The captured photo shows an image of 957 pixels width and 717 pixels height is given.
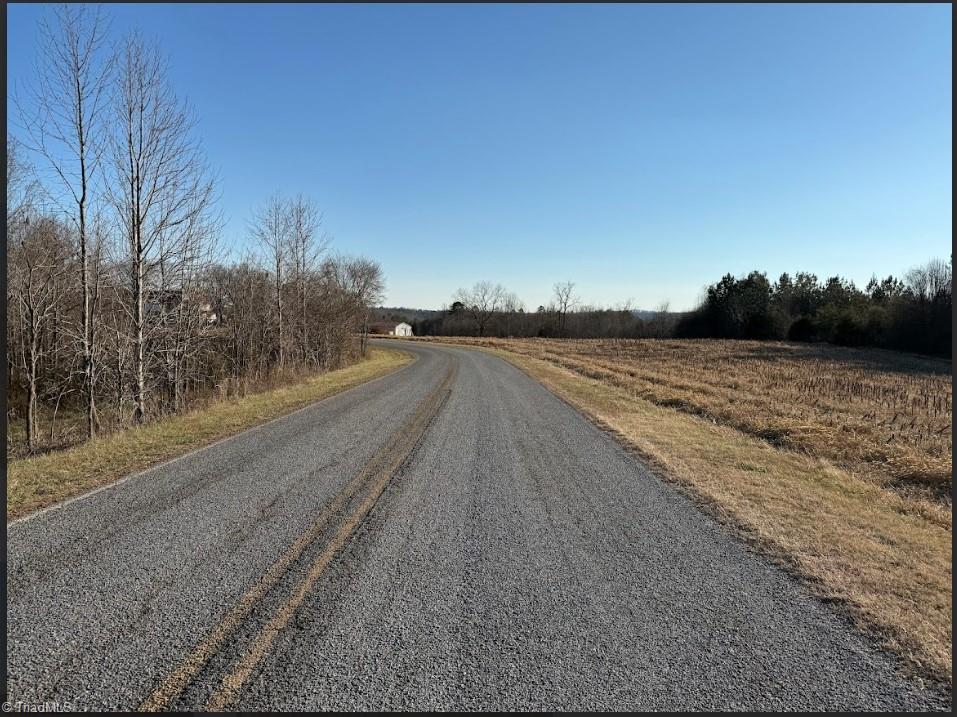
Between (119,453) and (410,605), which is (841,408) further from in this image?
A: (119,453)

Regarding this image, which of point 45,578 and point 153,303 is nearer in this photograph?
point 45,578

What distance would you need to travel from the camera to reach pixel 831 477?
25.4ft

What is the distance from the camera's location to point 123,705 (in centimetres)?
248

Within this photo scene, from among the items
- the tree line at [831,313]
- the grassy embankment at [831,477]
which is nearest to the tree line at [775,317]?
the tree line at [831,313]

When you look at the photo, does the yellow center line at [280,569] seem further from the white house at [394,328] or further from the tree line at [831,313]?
the white house at [394,328]

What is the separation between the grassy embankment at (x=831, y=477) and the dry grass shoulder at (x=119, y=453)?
7.41m

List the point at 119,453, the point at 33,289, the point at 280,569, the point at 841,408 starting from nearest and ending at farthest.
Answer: the point at 280,569 → the point at 119,453 → the point at 33,289 → the point at 841,408

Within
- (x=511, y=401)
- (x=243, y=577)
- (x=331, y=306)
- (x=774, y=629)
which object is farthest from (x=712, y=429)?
(x=331, y=306)

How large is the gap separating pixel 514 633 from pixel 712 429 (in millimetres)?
9671

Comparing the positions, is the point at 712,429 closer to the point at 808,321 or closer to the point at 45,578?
the point at 45,578

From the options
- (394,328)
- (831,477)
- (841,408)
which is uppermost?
(394,328)

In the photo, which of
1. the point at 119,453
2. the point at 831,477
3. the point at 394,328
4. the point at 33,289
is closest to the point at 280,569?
the point at 119,453

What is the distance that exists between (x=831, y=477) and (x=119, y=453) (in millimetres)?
10884

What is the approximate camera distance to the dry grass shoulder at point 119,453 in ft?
19.1
